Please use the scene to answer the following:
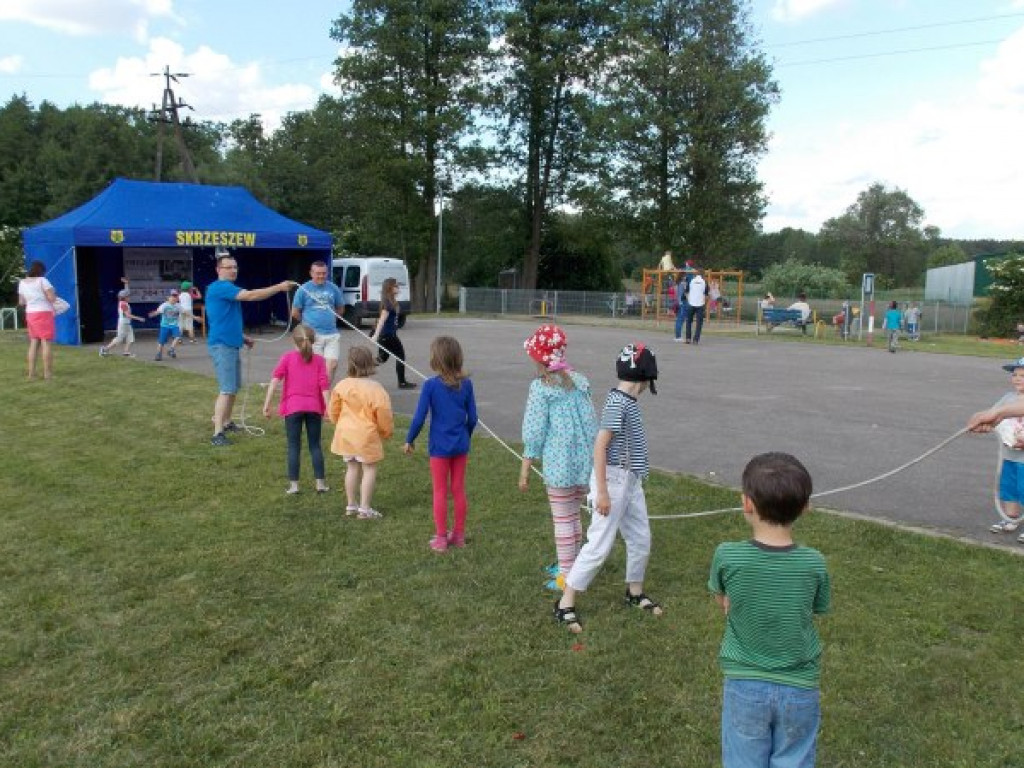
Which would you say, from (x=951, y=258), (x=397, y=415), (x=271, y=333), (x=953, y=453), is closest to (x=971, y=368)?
(x=953, y=453)

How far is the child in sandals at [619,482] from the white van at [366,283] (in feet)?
68.0

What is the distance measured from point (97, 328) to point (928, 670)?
20.9 m

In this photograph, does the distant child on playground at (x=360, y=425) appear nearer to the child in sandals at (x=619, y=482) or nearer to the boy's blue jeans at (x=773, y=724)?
the child in sandals at (x=619, y=482)

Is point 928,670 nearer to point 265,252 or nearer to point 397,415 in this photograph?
point 397,415

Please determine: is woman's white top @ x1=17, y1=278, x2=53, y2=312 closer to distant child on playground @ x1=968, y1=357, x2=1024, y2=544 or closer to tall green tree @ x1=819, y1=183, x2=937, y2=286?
distant child on playground @ x1=968, y1=357, x2=1024, y2=544

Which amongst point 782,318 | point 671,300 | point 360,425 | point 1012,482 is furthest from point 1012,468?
point 671,300

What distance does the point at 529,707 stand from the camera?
3.45m

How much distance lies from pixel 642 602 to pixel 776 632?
2034 millimetres

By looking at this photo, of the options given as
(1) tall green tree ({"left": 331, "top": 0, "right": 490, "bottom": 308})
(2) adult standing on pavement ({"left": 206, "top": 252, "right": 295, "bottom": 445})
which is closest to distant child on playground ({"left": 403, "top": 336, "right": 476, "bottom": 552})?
(2) adult standing on pavement ({"left": 206, "top": 252, "right": 295, "bottom": 445})

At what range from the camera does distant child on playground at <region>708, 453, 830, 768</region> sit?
243 centimetres

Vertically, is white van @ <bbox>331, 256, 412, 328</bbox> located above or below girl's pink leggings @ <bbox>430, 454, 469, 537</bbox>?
above

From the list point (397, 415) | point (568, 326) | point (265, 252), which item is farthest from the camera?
point (568, 326)

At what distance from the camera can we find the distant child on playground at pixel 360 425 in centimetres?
598

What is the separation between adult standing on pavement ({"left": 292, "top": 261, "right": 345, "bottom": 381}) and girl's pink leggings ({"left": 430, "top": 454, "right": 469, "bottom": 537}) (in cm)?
403
